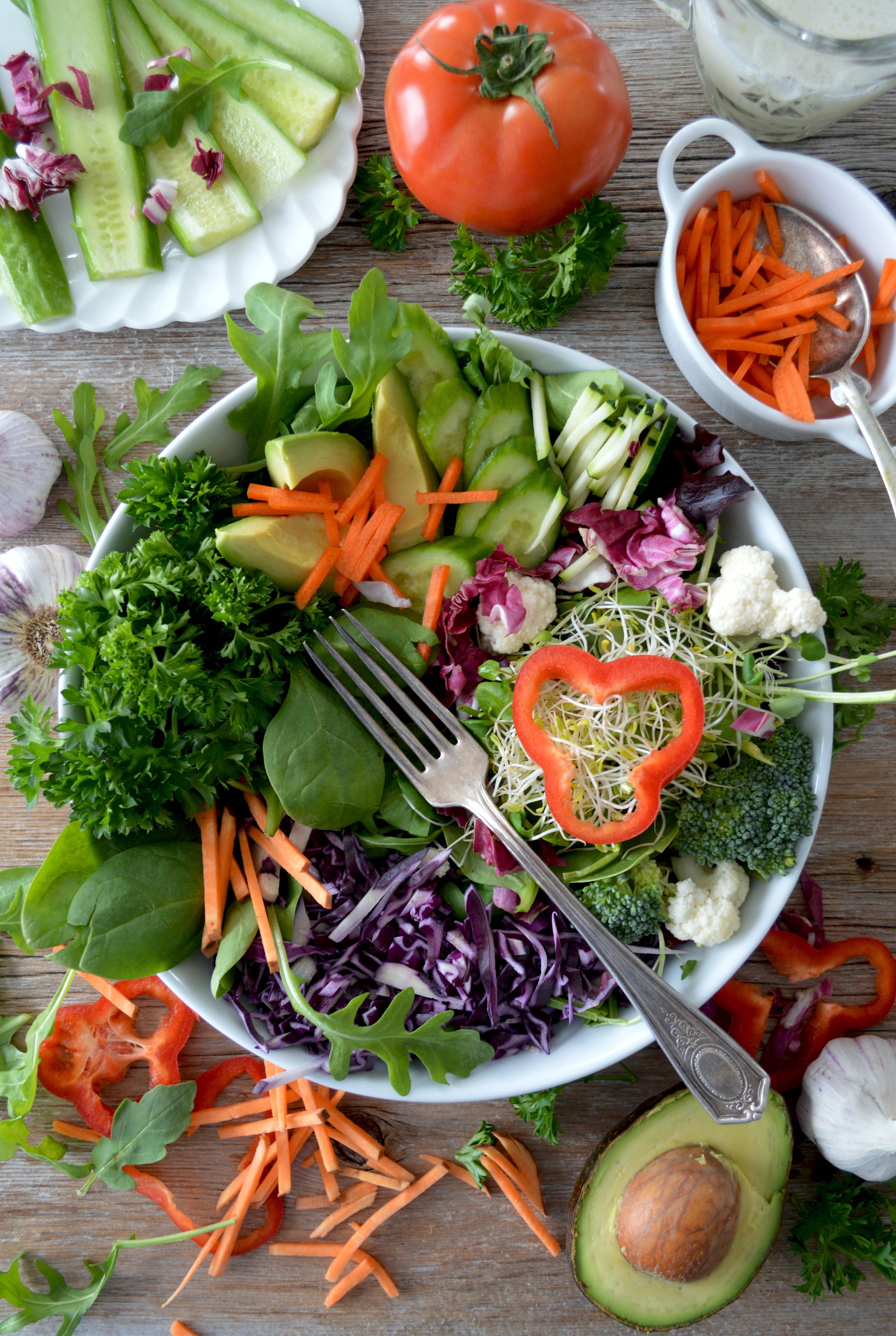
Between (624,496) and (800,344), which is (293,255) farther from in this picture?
(800,344)

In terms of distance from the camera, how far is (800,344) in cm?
190

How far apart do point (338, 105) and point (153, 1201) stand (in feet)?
8.51

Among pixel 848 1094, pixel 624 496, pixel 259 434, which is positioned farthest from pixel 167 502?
pixel 848 1094

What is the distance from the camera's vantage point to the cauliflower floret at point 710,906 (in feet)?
5.56

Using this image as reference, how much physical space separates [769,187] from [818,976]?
1780mm

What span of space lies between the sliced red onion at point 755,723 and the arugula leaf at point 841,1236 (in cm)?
118

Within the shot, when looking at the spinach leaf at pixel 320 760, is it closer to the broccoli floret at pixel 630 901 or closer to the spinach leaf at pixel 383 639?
the spinach leaf at pixel 383 639

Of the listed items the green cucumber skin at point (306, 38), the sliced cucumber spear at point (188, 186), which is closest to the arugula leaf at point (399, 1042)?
the sliced cucumber spear at point (188, 186)

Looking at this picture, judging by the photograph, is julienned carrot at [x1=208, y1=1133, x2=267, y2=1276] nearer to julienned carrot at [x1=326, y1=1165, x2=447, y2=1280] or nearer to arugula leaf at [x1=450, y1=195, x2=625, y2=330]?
julienned carrot at [x1=326, y1=1165, x2=447, y2=1280]

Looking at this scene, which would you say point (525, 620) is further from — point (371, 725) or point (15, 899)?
point (15, 899)

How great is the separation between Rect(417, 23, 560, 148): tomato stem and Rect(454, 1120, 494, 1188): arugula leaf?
84.9 inches

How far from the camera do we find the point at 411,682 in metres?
1.77

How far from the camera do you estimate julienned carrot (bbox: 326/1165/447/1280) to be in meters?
2.06

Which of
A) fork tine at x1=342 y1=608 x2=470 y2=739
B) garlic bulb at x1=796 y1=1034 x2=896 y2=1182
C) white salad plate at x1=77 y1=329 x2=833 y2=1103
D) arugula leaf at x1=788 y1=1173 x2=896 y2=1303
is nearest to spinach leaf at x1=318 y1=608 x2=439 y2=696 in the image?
fork tine at x1=342 y1=608 x2=470 y2=739
